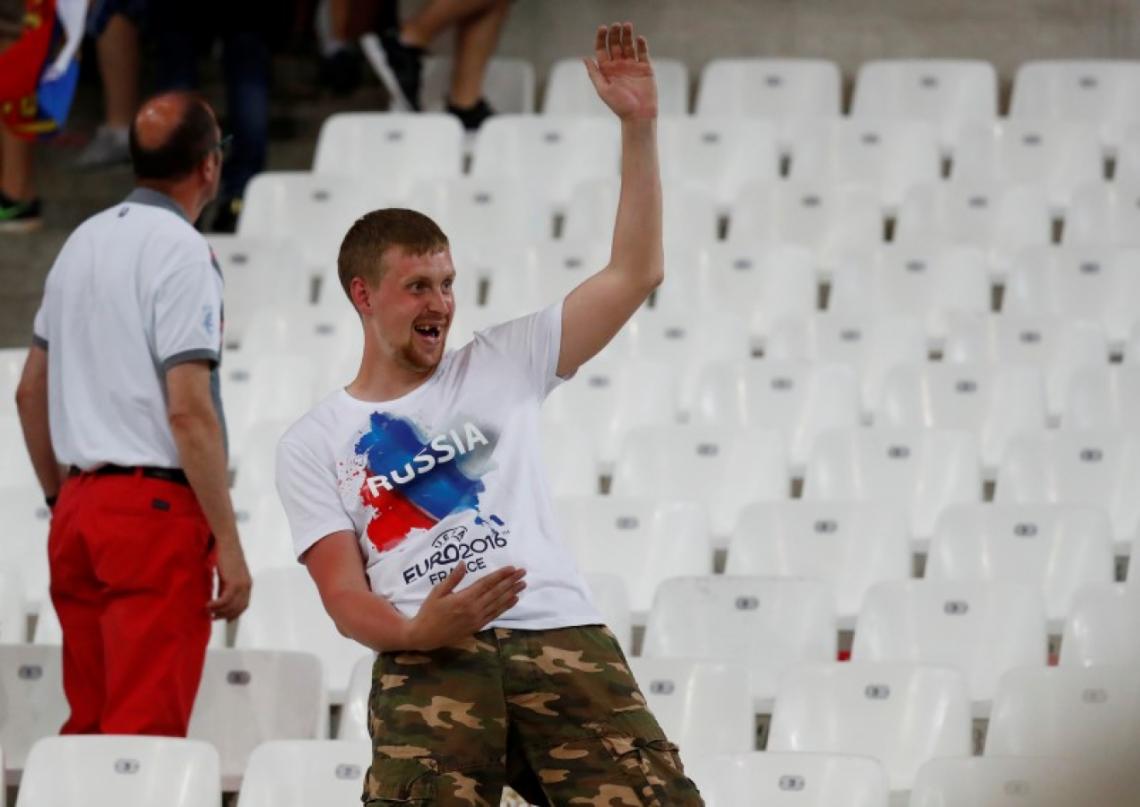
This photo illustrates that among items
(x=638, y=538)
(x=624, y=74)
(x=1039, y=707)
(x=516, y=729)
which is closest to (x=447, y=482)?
(x=516, y=729)

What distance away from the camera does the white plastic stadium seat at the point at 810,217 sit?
21.7ft

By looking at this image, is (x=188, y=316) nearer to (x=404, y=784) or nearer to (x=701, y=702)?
(x=701, y=702)

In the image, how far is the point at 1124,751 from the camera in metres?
0.88

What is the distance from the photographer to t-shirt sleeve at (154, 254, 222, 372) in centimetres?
356

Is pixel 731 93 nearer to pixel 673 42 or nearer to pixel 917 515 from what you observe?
pixel 673 42

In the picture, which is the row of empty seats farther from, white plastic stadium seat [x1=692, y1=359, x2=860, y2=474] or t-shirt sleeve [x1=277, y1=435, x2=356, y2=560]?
white plastic stadium seat [x1=692, y1=359, x2=860, y2=474]

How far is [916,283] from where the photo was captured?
6.25 metres

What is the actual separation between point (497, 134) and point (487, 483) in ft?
16.0

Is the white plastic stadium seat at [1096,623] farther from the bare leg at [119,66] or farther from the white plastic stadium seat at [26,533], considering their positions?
the bare leg at [119,66]

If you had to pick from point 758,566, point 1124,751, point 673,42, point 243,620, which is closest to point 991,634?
point 758,566

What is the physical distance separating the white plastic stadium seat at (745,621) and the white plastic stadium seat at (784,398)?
1129mm

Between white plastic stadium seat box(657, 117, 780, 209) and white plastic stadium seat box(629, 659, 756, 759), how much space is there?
337cm

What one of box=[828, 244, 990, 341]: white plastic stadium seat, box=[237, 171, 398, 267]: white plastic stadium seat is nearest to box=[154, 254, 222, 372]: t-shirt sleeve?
box=[828, 244, 990, 341]: white plastic stadium seat

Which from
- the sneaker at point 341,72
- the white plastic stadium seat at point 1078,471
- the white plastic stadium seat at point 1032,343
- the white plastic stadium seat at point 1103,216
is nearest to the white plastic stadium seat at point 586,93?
the sneaker at point 341,72
